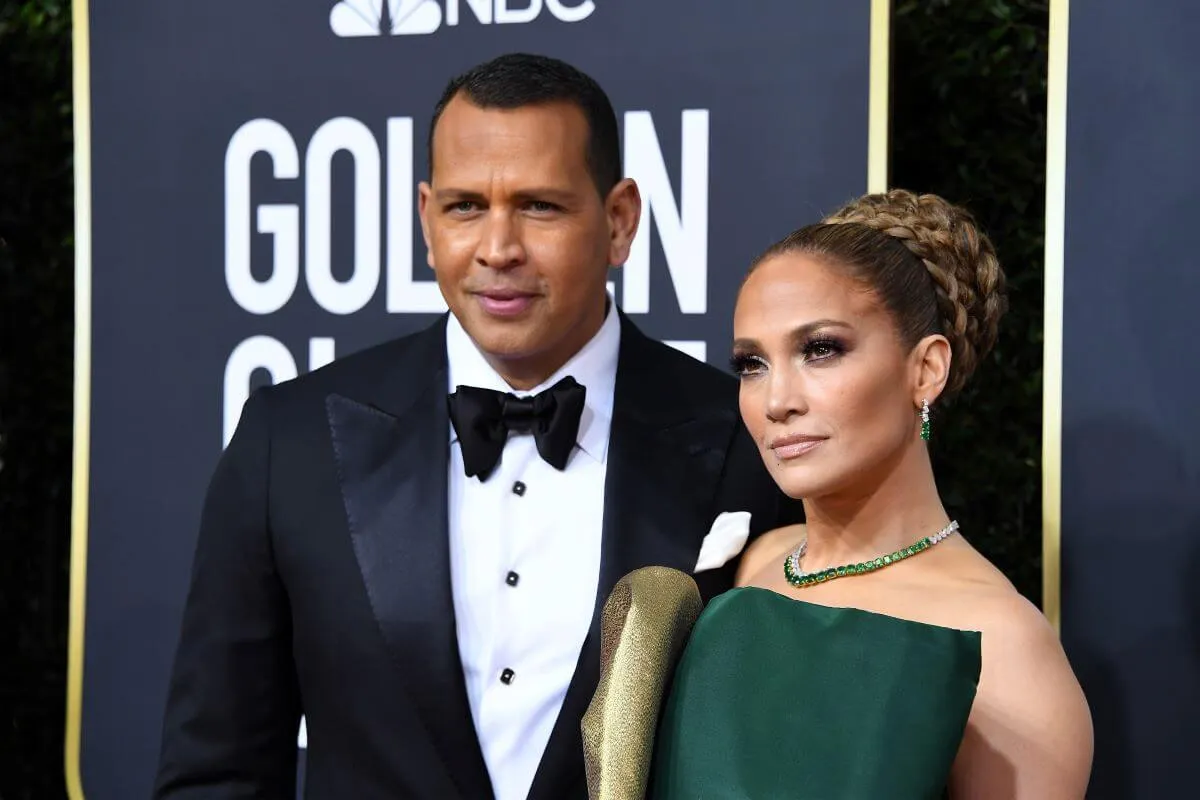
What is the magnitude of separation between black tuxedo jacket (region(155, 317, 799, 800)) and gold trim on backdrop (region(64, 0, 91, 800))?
3.04 ft

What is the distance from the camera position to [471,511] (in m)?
1.82

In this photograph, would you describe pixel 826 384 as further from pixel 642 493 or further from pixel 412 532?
pixel 412 532

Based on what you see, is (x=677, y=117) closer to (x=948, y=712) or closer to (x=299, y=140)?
(x=299, y=140)

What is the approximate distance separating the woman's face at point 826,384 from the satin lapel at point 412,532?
1.47ft

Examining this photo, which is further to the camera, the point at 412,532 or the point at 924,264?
the point at 412,532

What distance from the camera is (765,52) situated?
232 centimetres

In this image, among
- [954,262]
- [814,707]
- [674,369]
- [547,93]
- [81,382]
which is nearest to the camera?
[814,707]

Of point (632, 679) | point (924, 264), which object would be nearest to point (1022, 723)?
point (632, 679)

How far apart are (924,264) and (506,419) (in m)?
0.54

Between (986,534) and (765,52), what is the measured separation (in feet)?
2.93

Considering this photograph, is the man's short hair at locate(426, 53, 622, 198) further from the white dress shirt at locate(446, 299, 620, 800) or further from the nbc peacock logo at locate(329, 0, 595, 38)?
the nbc peacock logo at locate(329, 0, 595, 38)

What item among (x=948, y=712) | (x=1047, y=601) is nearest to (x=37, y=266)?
(x=1047, y=601)

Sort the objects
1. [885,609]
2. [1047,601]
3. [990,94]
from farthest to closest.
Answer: [990,94] < [1047,601] < [885,609]

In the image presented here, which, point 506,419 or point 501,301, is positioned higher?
point 501,301
